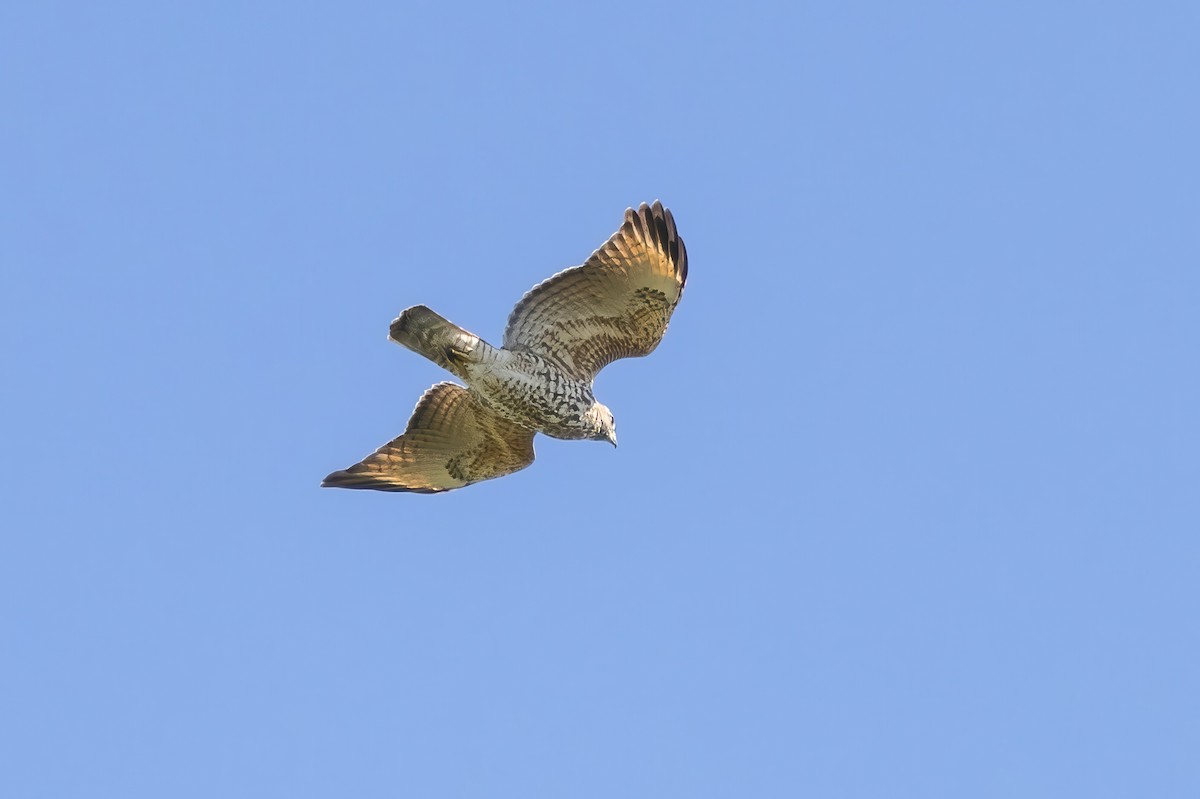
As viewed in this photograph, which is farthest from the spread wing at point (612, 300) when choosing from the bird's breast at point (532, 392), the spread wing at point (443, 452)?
the spread wing at point (443, 452)

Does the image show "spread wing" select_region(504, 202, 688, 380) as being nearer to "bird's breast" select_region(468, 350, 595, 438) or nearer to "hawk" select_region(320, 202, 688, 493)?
"hawk" select_region(320, 202, 688, 493)

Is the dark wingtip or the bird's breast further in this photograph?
the dark wingtip

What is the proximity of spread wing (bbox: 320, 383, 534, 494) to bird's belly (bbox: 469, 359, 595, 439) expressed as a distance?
525 mm

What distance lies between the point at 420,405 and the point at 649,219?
8.62ft

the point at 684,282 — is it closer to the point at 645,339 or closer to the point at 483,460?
the point at 645,339

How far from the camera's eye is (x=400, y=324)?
1365 centimetres

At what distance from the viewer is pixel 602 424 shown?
47.9 ft

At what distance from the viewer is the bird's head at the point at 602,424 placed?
14445mm

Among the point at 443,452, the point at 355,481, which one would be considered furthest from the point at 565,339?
the point at 355,481

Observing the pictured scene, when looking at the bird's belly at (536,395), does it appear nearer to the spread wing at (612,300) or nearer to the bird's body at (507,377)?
the bird's body at (507,377)

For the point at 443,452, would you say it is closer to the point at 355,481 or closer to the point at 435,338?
the point at 355,481

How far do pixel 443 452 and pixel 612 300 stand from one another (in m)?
2.27

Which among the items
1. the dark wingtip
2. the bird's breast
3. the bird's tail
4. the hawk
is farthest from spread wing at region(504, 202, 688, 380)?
the dark wingtip

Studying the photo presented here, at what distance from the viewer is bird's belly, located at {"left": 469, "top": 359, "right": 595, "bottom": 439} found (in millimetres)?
14016
